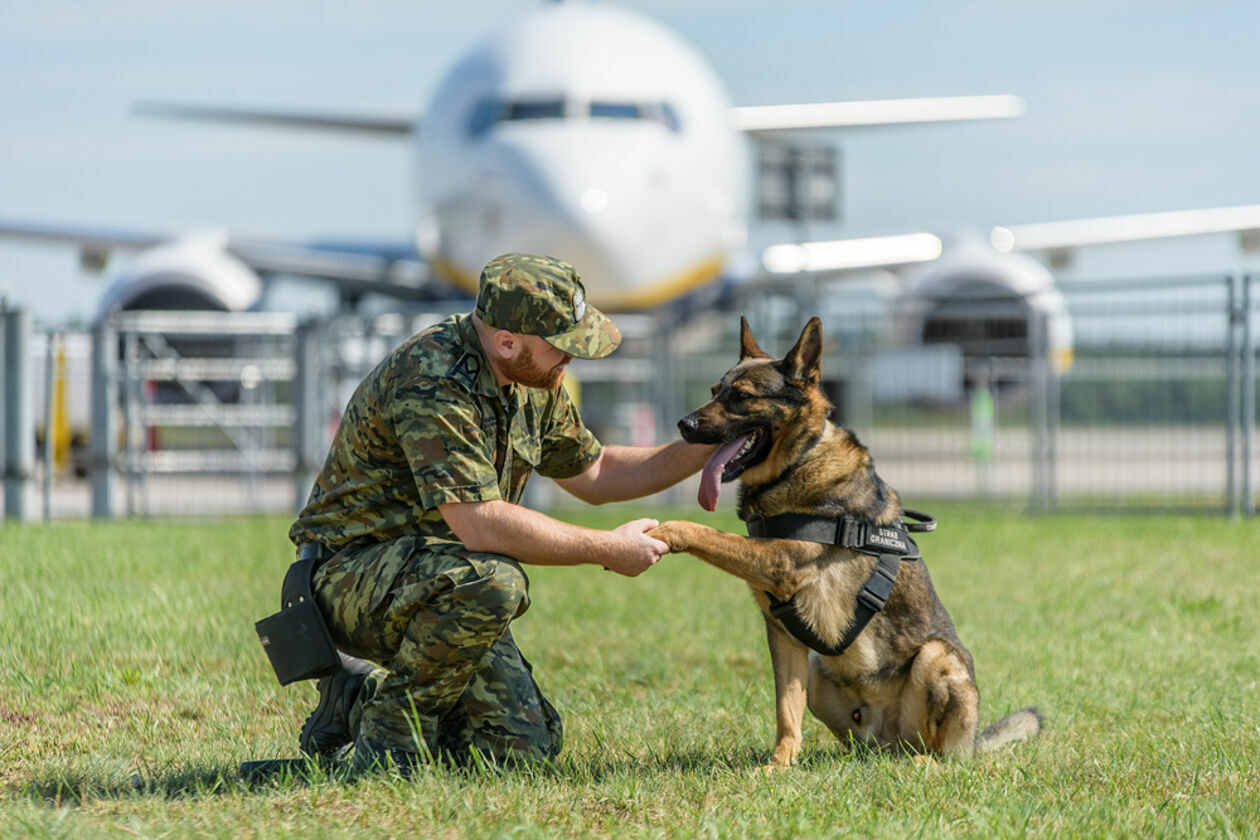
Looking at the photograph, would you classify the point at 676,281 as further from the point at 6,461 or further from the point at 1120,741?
the point at 1120,741

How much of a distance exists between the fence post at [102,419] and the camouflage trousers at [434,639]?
28.1 ft

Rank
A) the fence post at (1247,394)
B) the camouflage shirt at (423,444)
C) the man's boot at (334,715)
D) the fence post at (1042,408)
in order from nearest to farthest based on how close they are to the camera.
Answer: the camouflage shirt at (423,444)
the man's boot at (334,715)
the fence post at (1247,394)
the fence post at (1042,408)

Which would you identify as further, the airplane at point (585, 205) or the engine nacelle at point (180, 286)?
the engine nacelle at point (180, 286)

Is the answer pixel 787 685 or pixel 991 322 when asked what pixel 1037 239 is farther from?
pixel 787 685

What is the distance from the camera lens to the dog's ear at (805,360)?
13.1 ft

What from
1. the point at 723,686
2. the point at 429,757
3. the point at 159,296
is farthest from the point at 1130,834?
the point at 159,296

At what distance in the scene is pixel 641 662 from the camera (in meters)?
5.65

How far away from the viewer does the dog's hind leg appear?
155 inches

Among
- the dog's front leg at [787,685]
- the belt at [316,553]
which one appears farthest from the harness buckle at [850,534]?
the belt at [316,553]

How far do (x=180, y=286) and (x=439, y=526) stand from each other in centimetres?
1560

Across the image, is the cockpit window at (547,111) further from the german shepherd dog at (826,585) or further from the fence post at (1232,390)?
the german shepherd dog at (826,585)

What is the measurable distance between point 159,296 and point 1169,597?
14.6 m

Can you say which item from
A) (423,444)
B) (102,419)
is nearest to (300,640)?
(423,444)

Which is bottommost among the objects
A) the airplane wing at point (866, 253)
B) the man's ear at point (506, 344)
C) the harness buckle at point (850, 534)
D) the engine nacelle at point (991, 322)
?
the harness buckle at point (850, 534)
